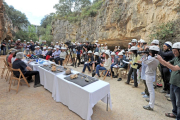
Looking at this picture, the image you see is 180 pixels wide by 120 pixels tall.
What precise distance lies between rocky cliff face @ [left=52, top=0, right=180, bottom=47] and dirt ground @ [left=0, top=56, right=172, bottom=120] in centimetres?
469

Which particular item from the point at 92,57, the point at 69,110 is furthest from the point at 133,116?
the point at 92,57

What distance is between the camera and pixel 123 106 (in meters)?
2.84

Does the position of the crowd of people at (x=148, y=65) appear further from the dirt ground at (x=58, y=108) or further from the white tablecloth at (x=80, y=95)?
the white tablecloth at (x=80, y=95)

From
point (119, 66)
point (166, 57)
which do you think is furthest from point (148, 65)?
point (119, 66)

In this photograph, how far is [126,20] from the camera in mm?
8750

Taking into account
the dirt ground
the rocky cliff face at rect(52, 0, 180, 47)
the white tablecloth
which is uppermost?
the rocky cliff face at rect(52, 0, 180, 47)

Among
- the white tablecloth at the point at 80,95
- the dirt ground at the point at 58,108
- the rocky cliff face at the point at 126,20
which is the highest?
the rocky cliff face at the point at 126,20

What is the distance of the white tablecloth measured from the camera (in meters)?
2.08

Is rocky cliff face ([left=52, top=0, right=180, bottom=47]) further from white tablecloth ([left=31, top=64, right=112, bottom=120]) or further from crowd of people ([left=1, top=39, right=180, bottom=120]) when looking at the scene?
white tablecloth ([left=31, top=64, right=112, bottom=120])

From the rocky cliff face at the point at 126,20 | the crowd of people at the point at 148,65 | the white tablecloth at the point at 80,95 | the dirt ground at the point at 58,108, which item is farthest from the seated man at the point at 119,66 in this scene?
the rocky cliff face at the point at 126,20

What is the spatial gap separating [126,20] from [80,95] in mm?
8627

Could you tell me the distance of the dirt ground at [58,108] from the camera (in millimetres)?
2357

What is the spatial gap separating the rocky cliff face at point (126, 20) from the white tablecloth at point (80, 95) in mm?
5437

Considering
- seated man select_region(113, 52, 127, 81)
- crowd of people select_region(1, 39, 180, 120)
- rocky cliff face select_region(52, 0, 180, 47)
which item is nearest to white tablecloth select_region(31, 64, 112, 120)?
crowd of people select_region(1, 39, 180, 120)
